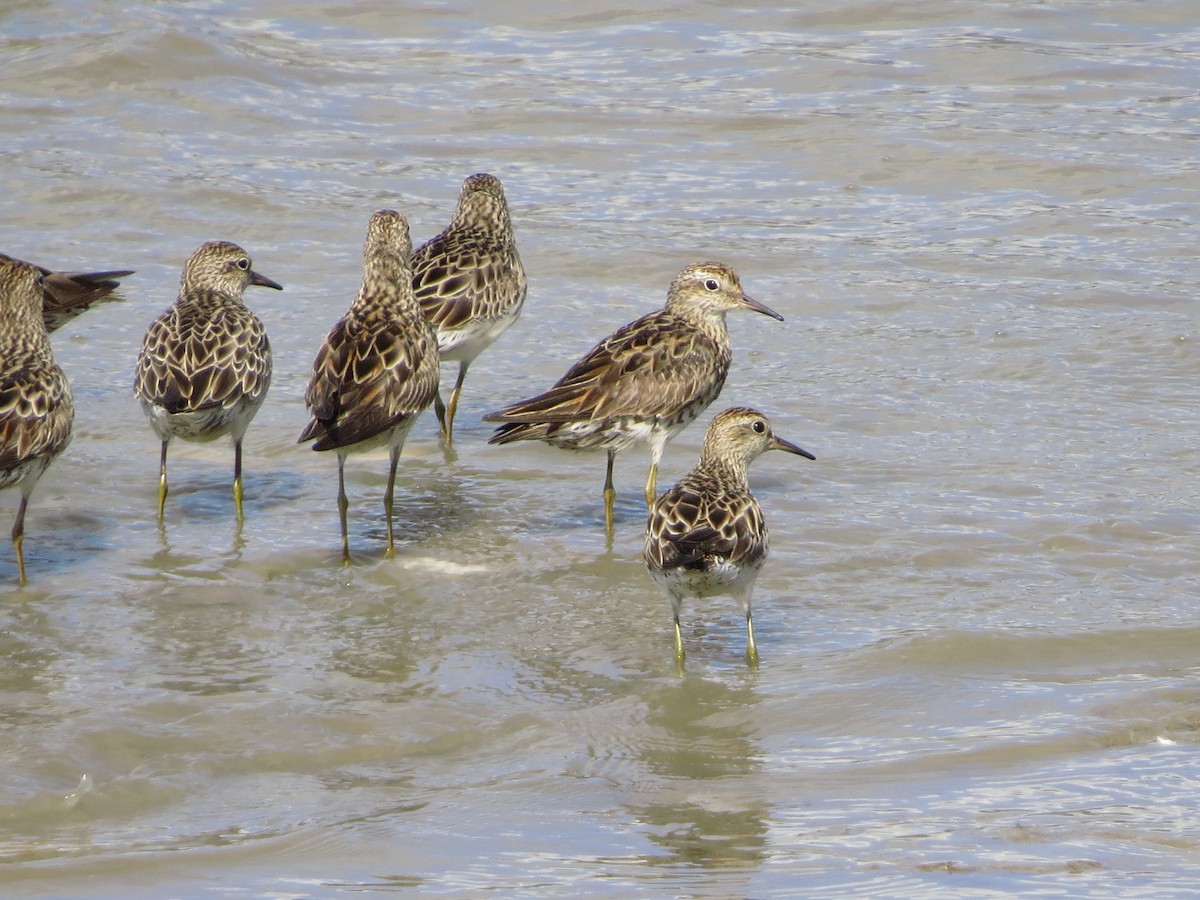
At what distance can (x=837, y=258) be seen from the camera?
13.2m

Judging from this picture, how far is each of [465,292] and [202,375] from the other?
2086 millimetres

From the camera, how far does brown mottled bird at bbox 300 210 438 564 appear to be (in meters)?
8.49

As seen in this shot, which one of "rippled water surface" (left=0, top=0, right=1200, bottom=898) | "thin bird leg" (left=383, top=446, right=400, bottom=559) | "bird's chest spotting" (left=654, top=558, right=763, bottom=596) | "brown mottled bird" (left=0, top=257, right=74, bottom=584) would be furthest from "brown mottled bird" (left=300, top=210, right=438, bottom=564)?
"bird's chest spotting" (left=654, top=558, right=763, bottom=596)

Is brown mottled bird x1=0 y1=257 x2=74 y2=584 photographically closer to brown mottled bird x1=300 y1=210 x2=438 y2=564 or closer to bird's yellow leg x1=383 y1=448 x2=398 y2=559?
brown mottled bird x1=300 y1=210 x2=438 y2=564

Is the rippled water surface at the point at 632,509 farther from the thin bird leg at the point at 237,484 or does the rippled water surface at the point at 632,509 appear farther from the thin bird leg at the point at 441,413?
the thin bird leg at the point at 441,413

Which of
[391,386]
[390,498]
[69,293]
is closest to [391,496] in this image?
[390,498]

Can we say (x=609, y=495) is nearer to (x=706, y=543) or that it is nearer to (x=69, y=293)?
(x=706, y=543)

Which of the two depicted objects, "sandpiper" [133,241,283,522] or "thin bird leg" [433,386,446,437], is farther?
"thin bird leg" [433,386,446,437]

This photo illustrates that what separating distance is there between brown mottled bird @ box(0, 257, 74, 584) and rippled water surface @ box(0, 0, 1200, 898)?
44cm

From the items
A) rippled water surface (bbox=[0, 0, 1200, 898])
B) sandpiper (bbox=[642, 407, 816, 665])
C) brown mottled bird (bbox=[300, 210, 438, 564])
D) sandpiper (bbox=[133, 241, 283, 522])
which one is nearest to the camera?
rippled water surface (bbox=[0, 0, 1200, 898])

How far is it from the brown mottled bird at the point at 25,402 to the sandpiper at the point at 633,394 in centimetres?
195

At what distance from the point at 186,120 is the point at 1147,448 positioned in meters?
9.59

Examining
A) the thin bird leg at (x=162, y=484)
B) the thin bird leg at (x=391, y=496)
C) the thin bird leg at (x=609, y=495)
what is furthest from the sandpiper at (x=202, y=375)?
the thin bird leg at (x=609, y=495)

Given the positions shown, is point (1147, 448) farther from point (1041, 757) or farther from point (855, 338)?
point (1041, 757)
